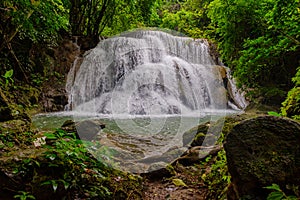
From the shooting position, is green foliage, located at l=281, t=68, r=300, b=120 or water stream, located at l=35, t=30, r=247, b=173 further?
water stream, located at l=35, t=30, r=247, b=173

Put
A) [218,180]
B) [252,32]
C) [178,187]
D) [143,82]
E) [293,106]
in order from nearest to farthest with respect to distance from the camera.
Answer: [218,180], [293,106], [178,187], [252,32], [143,82]

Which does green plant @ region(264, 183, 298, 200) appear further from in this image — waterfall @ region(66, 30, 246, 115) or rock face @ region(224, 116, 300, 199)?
waterfall @ region(66, 30, 246, 115)

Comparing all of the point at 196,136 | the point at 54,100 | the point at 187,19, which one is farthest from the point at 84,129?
the point at 187,19

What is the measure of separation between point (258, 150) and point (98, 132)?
12.8 feet

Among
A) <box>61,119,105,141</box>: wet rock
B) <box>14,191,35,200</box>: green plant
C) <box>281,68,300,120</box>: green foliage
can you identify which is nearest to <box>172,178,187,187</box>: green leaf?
<box>281,68,300,120</box>: green foliage

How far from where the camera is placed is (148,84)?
34.8 feet

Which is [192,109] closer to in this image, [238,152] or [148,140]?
[148,140]

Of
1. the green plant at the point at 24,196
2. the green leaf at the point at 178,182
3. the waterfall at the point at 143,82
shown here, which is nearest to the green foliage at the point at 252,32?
the green leaf at the point at 178,182

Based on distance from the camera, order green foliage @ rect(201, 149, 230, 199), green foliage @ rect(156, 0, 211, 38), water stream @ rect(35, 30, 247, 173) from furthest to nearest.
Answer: green foliage @ rect(156, 0, 211, 38)
water stream @ rect(35, 30, 247, 173)
green foliage @ rect(201, 149, 230, 199)

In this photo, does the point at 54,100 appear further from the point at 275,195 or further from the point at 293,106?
the point at 275,195

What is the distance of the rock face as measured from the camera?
5.58 ft

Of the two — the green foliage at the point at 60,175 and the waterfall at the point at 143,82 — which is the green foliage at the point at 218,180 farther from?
the waterfall at the point at 143,82

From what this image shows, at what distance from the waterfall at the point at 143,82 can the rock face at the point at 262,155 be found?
24.5 ft

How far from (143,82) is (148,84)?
11.2 inches
